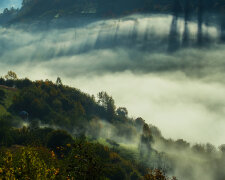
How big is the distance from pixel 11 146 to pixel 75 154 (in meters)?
148

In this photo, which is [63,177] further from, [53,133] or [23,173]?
[53,133]

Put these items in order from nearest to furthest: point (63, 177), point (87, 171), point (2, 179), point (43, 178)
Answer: point (2, 179), point (87, 171), point (43, 178), point (63, 177)

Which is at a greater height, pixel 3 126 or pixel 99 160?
pixel 3 126

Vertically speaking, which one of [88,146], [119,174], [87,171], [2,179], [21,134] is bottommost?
[2,179]

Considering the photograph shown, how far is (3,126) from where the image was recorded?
18338cm

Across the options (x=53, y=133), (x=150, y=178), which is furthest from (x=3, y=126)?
(x=150, y=178)

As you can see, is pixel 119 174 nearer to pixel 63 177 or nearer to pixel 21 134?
pixel 21 134

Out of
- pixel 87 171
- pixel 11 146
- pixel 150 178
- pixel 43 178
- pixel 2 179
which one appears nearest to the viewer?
pixel 2 179

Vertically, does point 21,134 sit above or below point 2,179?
above

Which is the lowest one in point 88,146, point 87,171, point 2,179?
point 2,179

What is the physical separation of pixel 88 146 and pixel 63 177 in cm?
872

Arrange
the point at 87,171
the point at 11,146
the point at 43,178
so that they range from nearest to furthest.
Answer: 1. the point at 87,171
2. the point at 43,178
3. the point at 11,146

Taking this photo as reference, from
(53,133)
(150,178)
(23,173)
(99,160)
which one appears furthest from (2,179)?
(53,133)

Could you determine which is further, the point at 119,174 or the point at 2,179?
the point at 119,174
